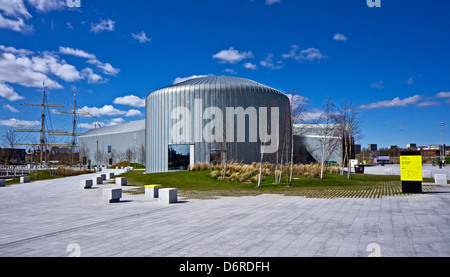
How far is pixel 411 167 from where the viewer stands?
1534 cm

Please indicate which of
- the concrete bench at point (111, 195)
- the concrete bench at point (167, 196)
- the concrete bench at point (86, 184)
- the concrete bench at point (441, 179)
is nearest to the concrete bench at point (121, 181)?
the concrete bench at point (86, 184)

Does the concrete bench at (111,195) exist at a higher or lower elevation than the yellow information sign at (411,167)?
lower

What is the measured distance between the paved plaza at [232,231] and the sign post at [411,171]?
3.77 metres

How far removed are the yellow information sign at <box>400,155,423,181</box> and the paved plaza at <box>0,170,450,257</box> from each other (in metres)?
3.75

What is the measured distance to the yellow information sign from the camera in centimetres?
1517

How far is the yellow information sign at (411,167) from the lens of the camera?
15.2m

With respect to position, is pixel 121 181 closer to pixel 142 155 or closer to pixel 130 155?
pixel 142 155

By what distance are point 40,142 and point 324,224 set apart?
111m

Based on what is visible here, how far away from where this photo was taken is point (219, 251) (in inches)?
228

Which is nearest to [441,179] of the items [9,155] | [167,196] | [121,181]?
[167,196]

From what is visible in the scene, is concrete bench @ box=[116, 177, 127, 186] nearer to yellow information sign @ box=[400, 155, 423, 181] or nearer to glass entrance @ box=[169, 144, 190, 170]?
glass entrance @ box=[169, 144, 190, 170]

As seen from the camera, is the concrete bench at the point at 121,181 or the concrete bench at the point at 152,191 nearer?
the concrete bench at the point at 152,191

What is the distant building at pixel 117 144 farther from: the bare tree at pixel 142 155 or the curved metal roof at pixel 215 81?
the curved metal roof at pixel 215 81

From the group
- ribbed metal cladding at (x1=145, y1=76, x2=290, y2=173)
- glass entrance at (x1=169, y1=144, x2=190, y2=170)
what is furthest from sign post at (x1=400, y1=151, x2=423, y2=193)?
glass entrance at (x1=169, y1=144, x2=190, y2=170)
